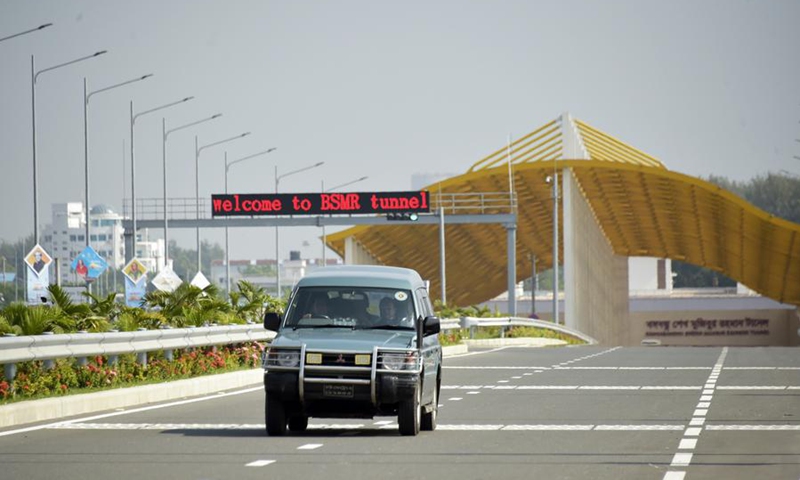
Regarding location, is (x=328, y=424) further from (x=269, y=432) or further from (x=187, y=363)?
(x=187, y=363)

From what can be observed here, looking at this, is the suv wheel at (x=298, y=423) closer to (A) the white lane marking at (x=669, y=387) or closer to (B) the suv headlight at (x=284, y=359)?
(B) the suv headlight at (x=284, y=359)

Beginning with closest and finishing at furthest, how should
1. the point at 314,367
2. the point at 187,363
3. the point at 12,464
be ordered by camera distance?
the point at 12,464
the point at 314,367
the point at 187,363

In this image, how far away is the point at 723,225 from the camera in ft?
330

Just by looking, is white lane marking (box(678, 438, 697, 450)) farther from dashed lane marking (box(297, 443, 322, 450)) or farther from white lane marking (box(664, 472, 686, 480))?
dashed lane marking (box(297, 443, 322, 450))

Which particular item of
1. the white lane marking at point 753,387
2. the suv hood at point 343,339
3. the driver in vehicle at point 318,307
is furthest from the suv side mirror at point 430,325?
the white lane marking at point 753,387

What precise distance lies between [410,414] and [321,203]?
62455 mm

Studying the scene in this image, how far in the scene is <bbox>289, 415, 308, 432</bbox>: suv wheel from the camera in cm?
1752

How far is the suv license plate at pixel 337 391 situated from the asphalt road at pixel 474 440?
1.53 feet

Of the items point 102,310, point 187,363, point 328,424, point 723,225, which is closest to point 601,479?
point 328,424

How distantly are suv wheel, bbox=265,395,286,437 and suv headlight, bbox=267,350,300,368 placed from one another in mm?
383

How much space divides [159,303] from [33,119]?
63.1ft

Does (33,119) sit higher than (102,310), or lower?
higher

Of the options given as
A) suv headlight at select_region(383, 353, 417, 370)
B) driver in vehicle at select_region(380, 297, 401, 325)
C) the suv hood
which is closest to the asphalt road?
suv headlight at select_region(383, 353, 417, 370)

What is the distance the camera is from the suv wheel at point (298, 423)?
A: 17.5 metres
